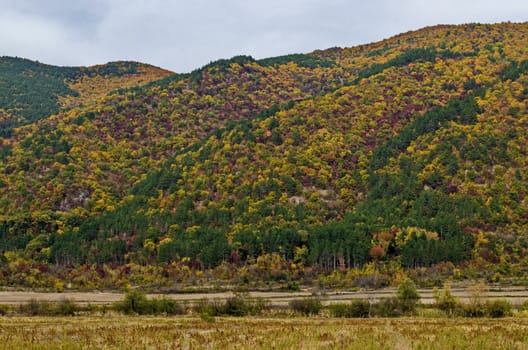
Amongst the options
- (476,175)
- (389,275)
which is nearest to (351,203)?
(476,175)

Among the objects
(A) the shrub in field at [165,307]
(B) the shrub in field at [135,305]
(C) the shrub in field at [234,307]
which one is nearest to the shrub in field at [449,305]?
(C) the shrub in field at [234,307]

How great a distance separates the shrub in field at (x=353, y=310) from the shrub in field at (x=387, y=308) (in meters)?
0.93

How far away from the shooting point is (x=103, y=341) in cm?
2427

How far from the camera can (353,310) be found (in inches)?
2239

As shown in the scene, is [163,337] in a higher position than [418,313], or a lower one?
higher

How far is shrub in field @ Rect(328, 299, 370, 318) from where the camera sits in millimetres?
56656

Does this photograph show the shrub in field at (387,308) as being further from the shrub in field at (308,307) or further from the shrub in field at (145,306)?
the shrub in field at (145,306)

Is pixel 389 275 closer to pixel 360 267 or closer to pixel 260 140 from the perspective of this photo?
pixel 360 267

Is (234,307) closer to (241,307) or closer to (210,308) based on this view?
(241,307)

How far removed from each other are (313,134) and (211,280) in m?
75.6

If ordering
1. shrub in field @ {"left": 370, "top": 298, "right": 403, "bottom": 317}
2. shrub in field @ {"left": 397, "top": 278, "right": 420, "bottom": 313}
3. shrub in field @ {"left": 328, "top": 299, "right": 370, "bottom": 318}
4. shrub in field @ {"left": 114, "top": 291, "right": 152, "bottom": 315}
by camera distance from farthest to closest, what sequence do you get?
shrub in field @ {"left": 114, "top": 291, "right": 152, "bottom": 315} < shrub in field @ {"left": 397, "top": 278, "right": 420, "bottom": 313} < shrub in field @ {"left": 370, "top": 298, "right": 403, "bottom": 317} < shrub in field @ {"left": 328, "top": 299, "right": 370, "bottom": 318}

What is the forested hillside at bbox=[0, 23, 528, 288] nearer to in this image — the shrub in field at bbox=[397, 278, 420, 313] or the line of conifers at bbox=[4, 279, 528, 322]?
the shrub in field at bbox=[397, 278, 420, 313]

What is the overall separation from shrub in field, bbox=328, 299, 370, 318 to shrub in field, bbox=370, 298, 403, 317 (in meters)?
0.93

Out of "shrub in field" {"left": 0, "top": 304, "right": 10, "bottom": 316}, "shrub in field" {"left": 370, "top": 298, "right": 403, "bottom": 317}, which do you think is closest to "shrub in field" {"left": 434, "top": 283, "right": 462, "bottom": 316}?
"shrub in field" {"left": 370, "top": 298, "right": 403, "bottom": 317}
